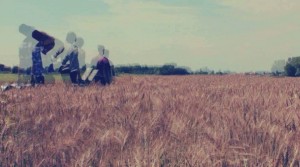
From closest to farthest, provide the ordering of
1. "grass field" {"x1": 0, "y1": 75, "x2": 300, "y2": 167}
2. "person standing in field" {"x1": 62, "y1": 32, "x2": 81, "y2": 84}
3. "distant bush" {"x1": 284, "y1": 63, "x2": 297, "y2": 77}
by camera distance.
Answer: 1. "grass field" {"x1": 0, "y1": 75, "x2": 300, "y2": 167}
2. "person standing in field" {"x1": 62, "y1": 32, "x2": 81, "y2": 84}
3. "distant bush" {"x1": 284, "y1": 63, "x2": 297, "y2": 77}

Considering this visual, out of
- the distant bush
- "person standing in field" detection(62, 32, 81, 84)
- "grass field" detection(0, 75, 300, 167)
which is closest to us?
"grass field" detection(0, 75, 300, 167)

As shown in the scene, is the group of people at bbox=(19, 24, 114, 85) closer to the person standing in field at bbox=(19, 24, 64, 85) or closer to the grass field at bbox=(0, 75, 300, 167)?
the person standing in field at bbox=(19, 24, 64, 85)

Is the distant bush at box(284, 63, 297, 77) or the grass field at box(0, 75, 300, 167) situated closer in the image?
the grass field at box(0, 75, 300, 167)

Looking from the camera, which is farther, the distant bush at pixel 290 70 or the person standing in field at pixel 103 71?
the distant bush at pixel 290 70

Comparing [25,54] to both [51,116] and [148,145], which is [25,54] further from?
[148,145]

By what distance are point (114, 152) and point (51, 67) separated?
12.0 metres

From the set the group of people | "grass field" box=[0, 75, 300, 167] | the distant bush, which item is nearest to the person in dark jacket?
the group of people

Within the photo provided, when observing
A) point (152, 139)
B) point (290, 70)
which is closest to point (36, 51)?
point (152, 139)

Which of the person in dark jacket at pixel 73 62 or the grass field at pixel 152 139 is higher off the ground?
the person in dark jacket at pixel 73 62

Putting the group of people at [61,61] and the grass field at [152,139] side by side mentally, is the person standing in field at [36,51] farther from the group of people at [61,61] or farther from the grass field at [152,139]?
the grass field at [152,139]

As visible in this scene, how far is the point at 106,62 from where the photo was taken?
13.3 m

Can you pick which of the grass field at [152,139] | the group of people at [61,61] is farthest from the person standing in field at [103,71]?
the grass field at [152,139]

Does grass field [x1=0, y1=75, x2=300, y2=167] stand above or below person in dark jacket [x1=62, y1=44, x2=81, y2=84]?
below

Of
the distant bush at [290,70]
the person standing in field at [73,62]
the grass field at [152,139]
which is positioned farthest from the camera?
the distant bush at [290,70]
